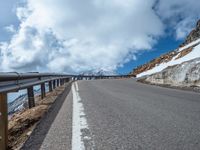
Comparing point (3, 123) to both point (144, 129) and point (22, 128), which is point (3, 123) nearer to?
point (22, 128)

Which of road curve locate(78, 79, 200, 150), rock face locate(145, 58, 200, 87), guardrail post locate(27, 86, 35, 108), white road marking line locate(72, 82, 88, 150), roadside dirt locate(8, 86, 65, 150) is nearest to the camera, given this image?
road curve locate(78, 79, 200, 150)

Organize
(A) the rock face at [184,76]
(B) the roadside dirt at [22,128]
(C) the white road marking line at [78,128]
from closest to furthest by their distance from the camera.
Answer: (C) the white road marking line at [78,128] < (B) the roadside dirt at [22,128] < (A) the rock face at [184,76]

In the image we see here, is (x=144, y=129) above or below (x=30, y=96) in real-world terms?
below

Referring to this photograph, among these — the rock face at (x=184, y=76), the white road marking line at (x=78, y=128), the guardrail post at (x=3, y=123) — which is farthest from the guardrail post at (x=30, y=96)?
the rock face at (x=184, y=76)

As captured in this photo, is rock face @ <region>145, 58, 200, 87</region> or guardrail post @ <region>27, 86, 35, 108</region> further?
rock face @ <region>145, 58, 200, 87</region>

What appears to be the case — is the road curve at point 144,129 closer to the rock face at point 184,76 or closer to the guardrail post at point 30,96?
the guardrail post at point 30,96

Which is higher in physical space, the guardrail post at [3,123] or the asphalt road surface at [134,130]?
the guardrail post at [3,123]

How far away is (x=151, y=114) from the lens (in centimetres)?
617

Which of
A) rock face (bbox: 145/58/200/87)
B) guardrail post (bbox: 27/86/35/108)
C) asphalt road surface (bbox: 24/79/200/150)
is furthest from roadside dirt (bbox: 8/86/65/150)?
rock face (bbox: 145/58/200/87)

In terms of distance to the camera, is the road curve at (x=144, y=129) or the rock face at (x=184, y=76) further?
the rock face at (x=184, y=76)

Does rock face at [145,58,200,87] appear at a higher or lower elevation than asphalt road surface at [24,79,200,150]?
higher

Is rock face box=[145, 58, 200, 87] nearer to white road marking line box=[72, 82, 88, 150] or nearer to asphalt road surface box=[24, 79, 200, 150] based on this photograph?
asphalt road surface box=[24, 79, 200, 150]

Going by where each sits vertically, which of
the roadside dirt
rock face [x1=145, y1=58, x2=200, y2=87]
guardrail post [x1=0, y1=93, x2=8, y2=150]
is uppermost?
rock face [x1=145, y1=58, x2=200, y2=87]

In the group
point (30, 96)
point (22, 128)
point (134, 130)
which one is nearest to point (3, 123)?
point (22, 128)
